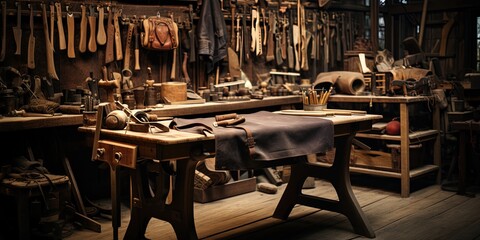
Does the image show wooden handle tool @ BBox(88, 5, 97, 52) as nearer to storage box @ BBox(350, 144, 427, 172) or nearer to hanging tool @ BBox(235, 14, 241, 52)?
hanging tool @ BBox(235, 14, 241, 52)

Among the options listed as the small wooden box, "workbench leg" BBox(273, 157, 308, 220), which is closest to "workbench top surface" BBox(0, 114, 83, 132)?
the small wooden box

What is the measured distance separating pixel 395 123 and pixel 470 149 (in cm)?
88

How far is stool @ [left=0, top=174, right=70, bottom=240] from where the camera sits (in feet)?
14.2

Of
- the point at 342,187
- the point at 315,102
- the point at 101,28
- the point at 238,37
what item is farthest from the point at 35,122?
the point at 238,37

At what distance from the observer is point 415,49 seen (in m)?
7.15

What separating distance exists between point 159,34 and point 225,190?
1723mm

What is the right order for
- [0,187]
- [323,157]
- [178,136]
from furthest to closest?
[323,157]
[0,187]
[178,136]

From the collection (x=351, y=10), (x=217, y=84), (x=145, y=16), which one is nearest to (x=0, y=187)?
(x=145, y=16)

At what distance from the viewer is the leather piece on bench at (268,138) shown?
3699mm

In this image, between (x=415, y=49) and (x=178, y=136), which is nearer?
(x=178, y=136)

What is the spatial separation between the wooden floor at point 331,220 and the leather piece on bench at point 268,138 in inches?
37.6

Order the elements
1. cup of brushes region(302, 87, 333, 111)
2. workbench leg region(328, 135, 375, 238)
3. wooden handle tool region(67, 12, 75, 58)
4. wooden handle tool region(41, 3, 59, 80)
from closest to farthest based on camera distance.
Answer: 1. workbench leg region(328, 135, 375, 238)
2. cup of brushes region(302, 87, 333, 111)
3. wooden handle tool region(41, 3, 59, 80)
4. wooden handle tool region(67, 12, 75, 58)

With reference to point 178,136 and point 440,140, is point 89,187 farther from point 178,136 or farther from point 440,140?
point 440,140

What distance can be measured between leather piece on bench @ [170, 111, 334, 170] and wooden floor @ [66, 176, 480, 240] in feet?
3.13
